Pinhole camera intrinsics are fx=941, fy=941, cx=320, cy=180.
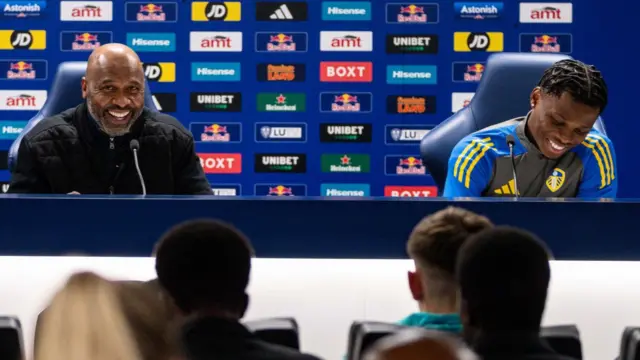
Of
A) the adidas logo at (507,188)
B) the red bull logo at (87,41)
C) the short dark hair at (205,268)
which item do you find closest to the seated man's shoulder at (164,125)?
the adidas logo at (507,188)

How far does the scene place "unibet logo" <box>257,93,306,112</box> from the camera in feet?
17.9

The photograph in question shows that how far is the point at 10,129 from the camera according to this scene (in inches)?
219

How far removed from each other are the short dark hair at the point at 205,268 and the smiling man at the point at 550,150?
5.25ft

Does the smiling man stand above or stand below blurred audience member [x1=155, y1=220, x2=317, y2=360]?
above

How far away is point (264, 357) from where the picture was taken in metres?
1.07

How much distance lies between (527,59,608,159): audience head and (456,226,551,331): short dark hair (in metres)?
1.63

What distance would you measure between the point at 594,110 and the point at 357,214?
1157mm

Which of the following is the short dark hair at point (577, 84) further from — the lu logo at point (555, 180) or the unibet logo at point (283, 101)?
the unibet logo at point (283, 101)

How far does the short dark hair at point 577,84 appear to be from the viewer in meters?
2.66

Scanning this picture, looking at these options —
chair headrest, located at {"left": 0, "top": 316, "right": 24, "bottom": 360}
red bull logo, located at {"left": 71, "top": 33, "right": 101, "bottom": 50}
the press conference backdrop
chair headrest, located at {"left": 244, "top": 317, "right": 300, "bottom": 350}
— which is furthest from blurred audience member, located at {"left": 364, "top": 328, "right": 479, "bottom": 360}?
red bull logo, located at {"left": 71, "top": 33, "right": 101, "bottom": 50}

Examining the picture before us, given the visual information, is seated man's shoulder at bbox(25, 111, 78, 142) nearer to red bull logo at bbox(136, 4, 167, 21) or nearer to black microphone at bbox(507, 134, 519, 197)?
black microphone at bbox(507, 134, 519, 197)

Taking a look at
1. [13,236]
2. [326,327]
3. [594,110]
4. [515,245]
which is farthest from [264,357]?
[594,110]

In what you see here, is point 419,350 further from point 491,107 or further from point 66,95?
point 66,95

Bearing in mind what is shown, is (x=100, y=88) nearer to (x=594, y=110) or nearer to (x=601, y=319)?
(x=594, y=110)
